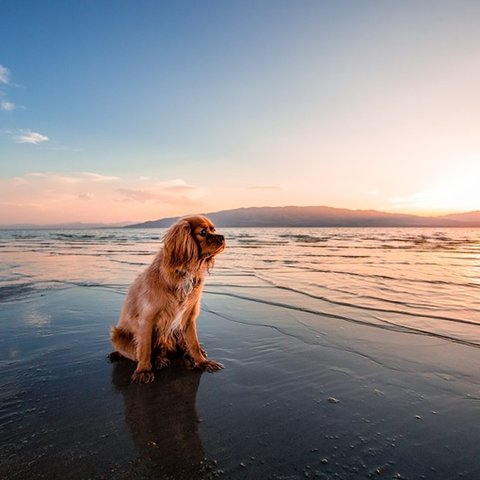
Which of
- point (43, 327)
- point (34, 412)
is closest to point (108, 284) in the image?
point (43, 327)

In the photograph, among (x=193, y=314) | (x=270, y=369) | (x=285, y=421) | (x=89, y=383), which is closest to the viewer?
(x=285, y=421)

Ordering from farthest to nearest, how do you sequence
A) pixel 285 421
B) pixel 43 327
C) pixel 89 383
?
pixel 43 327 < pixel 89 383 < pixel 285 421

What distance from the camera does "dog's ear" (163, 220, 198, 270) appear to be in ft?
12.1

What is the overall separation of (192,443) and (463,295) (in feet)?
23.3

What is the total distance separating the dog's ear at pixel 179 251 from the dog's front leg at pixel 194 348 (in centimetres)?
59

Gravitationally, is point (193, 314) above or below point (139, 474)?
above

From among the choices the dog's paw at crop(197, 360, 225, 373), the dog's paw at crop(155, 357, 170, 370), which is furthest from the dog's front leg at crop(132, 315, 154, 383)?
the dog's paw at crop(197, 360, 225, 373)

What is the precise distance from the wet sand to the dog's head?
1212 millimetres

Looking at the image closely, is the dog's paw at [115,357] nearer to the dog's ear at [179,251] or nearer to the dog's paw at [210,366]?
the dog's paw at [210,366]

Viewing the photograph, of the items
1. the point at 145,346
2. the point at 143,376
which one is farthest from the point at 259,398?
the point at 145,346

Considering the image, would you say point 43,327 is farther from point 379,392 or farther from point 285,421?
point 379,392

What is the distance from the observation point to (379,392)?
3023 millimetres

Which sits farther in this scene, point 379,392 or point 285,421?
point 379,392

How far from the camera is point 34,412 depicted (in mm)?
2707
